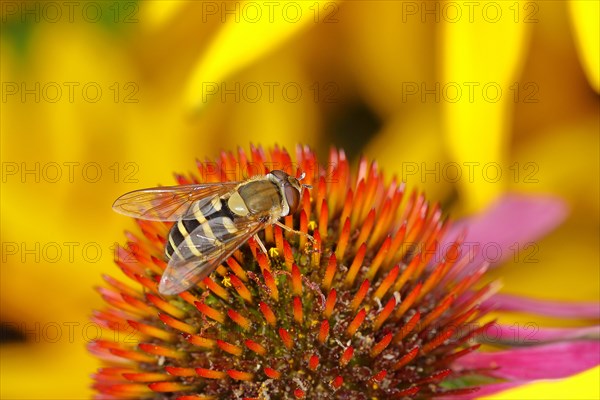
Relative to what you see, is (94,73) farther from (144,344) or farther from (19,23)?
(144,344)

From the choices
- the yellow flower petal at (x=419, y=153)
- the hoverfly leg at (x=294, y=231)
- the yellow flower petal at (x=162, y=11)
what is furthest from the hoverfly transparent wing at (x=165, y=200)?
the yellow flower petal at (x=419, y=153)

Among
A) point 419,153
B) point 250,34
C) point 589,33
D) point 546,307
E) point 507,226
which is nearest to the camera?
point 589,33

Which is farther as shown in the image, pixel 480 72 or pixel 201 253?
pixel 480 72

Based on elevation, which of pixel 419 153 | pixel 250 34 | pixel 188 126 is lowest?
pixel 250 34

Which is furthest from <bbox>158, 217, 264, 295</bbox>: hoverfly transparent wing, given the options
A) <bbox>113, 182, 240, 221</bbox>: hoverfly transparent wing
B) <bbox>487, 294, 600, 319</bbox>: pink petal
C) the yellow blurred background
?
the yellow blurred background

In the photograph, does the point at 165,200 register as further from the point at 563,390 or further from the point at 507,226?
the point at 507,226

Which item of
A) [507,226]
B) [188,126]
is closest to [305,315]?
[507,226]
